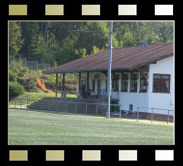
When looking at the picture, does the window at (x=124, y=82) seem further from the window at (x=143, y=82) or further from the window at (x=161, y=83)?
the window at (x=161, y=83)

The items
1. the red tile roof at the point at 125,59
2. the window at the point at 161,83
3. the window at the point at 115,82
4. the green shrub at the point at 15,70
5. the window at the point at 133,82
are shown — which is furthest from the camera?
the green shrub at the point at 15,70

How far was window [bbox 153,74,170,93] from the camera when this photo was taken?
109ft

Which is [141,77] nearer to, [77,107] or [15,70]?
[77,107]

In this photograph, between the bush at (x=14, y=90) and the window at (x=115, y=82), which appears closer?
the window at (x=115, y=82)

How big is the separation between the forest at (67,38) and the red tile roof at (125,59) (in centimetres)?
649

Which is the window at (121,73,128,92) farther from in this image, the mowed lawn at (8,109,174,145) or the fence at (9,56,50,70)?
the fence at (9,56,50,70)

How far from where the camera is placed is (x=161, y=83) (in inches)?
1307

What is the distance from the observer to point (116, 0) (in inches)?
222

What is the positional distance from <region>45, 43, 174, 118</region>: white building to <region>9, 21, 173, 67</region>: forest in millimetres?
9557

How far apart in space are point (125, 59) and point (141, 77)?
2.27 metres

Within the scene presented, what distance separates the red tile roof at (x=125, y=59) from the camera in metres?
32.5

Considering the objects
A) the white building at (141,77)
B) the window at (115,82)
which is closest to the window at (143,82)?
the white building at (141,77)

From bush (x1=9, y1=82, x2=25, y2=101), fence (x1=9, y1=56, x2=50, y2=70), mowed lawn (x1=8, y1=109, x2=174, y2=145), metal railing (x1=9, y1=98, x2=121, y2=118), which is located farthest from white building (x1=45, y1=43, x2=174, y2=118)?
fence (x1=9, y1=56, x2=50, y2=70)
